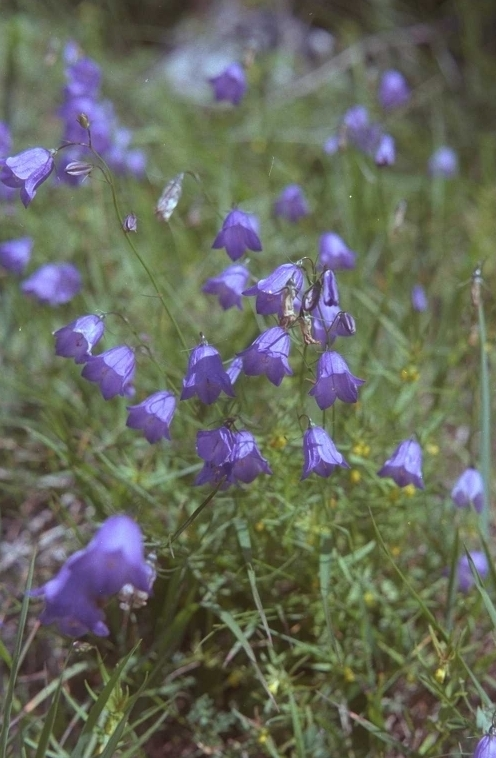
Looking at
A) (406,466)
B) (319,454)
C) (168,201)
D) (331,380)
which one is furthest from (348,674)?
(168,201)

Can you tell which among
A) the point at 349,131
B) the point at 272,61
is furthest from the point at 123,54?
the point at 349,131

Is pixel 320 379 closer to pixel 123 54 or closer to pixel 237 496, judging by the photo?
pixel 237 496

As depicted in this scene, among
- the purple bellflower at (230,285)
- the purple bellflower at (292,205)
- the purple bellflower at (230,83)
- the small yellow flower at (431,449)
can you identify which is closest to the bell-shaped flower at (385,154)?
the purple bellflower at (292,205)

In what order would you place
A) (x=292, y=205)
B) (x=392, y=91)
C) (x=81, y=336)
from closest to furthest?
(x=81, y=336)
(x=292, y=205)
(x=392, y=91)

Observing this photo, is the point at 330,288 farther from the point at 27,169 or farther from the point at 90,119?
the point at 90,119

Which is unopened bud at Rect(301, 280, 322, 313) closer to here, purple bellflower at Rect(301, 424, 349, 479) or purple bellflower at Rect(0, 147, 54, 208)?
purple bellflower at Rect(301, 424, 349, 479)

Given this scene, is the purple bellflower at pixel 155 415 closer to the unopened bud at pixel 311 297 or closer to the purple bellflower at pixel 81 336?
the purple bellflower at pixel 81 336
